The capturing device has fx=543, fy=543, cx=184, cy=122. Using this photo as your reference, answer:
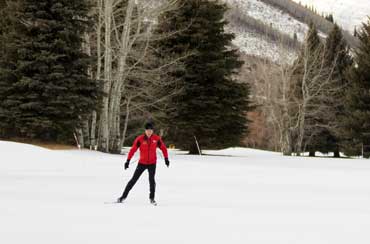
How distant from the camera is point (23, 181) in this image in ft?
46.5

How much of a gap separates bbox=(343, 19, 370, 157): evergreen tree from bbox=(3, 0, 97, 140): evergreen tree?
769 inches

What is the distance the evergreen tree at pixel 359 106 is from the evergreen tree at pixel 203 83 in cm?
896

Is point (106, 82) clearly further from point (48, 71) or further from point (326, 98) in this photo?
point (326, 98)

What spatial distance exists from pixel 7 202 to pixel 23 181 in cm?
393

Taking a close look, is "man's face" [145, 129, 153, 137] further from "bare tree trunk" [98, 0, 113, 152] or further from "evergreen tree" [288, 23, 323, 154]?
"evergreen tree" [288, 23, 323, 154]

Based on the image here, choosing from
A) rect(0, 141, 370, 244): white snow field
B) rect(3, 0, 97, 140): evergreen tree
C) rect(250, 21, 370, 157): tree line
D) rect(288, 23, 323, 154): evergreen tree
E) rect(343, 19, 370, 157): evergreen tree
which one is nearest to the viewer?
rect(0, 141, 370, 244): white snow field

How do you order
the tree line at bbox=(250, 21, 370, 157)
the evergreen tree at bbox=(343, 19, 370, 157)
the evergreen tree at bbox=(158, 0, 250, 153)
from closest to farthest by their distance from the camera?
the evergreen tree at bbox=(158, 0, 250, 153) < the evergreen tree at bbox=(343, 19, 370, 157) < the tree line at bbox=(250, 21, 370, 157)

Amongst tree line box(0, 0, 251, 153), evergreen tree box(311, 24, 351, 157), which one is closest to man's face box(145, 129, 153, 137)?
tree line box(0, 0, 251, 153)

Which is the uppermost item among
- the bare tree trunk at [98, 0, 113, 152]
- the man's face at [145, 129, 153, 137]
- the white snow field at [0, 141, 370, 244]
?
the bare tree trunk at [98, 0, 113, 152]

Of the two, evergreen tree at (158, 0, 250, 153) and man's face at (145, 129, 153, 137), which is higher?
evergreen tree at (158, 0, 250, 153)

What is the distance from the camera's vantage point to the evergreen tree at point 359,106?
37272 mm

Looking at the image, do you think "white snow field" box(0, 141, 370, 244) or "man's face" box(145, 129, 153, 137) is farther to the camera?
"man's face" box(145, 129, 153, 137)

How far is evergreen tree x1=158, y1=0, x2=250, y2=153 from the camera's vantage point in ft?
105

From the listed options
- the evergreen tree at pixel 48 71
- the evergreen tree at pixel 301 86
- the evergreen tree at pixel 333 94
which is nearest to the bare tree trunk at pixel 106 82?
the evergreen tree at pixel 48 71
